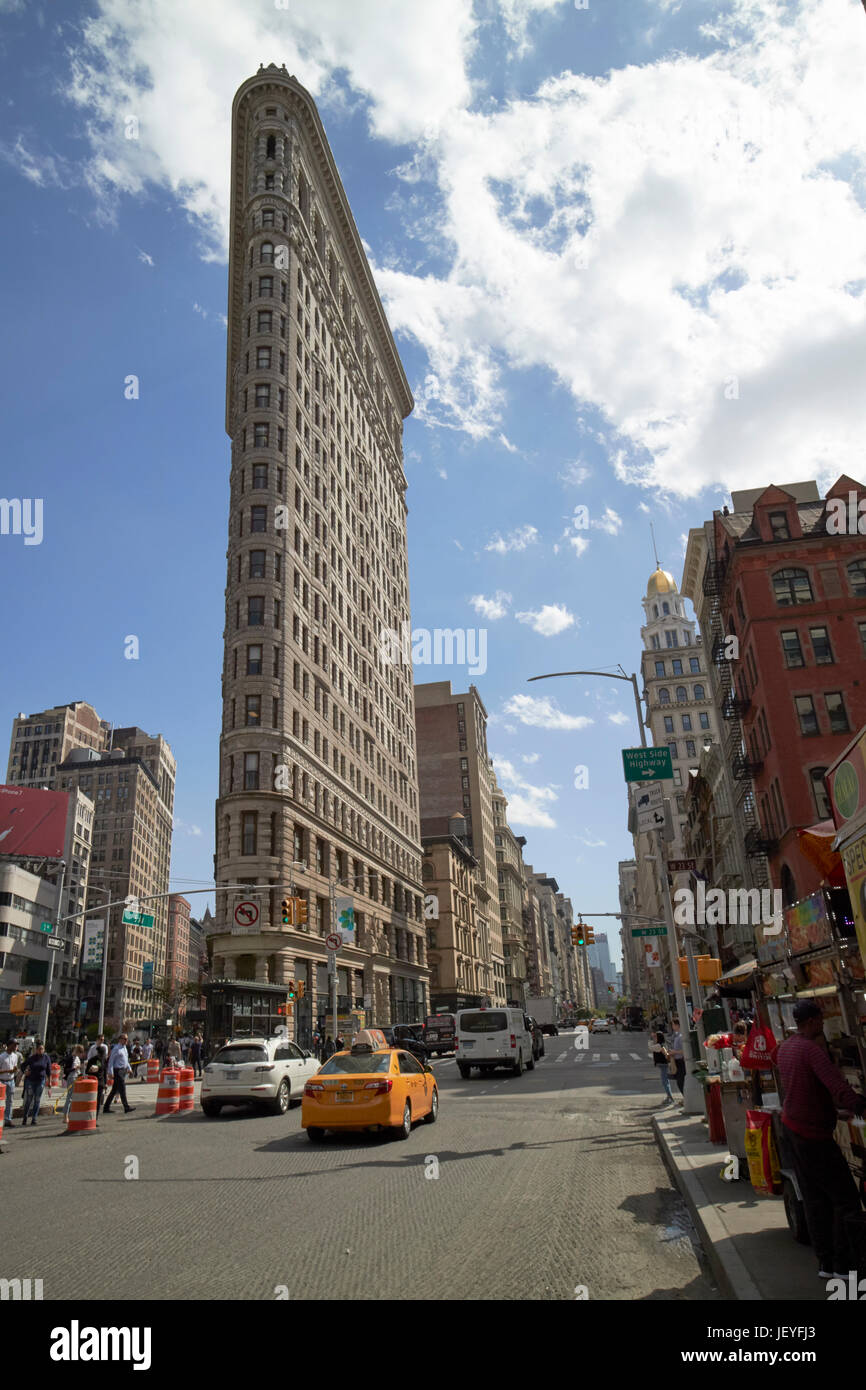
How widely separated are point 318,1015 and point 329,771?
46.7 ft

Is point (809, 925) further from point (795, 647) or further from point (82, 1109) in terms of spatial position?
point (795, 647)

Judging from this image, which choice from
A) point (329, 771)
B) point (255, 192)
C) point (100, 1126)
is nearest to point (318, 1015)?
point (329, 771)

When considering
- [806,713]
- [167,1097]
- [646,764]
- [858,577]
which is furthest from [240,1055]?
[858,577]

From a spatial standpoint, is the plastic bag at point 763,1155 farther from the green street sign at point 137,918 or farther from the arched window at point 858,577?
the arched window at point 858,577

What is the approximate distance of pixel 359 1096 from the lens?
14500 millimetres

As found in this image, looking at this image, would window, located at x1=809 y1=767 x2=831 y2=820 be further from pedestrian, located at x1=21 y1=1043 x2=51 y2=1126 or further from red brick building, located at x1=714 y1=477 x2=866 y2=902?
pedestrian, located at x1=21 y1=1043 x2=51 y2=1126

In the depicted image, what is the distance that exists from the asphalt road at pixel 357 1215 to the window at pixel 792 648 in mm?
26612

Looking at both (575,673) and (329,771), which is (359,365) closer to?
(329,771)

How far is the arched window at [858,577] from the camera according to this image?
39406 mm

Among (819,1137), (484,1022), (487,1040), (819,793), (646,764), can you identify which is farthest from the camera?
(819,793)

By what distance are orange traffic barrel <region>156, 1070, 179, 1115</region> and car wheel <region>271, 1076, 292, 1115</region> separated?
8.65 ft

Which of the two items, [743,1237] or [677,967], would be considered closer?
[743,1237]

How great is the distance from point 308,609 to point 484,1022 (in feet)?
99.6

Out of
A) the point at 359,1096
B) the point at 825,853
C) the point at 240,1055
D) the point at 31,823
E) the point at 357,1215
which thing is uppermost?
the point at 31,823
